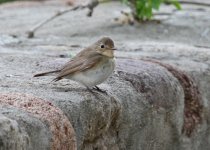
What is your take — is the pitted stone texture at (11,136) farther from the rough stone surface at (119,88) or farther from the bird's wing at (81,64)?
the bird's wing at (81,64)

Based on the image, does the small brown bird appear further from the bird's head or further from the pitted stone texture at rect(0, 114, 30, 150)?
the pitted stone texture at rect(0, 114, 30, 150)

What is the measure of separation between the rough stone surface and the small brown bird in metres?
0.08

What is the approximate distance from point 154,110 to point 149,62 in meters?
0.63

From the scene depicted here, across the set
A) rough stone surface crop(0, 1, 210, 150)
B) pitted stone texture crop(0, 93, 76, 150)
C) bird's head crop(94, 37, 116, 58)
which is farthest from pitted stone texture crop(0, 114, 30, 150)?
bird's head crop(94, 37, 116, 58)

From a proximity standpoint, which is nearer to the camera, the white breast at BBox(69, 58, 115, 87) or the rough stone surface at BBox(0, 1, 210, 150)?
the rough stone surface at BBox(0, 1, 210, 150)

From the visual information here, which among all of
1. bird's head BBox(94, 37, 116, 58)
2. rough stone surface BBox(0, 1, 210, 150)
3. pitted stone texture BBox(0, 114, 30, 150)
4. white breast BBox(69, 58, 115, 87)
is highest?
pitted stone texture BBox(0, 114, 30, 150)

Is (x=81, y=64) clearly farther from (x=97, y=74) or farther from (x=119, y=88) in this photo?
(x=119, y=88)

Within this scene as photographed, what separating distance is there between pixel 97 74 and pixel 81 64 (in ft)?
0.45

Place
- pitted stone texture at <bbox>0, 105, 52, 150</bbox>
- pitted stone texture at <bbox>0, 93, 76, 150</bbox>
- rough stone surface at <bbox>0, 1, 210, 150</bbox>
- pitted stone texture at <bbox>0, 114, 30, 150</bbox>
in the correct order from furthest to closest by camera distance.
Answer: rough stone surface at <bbox>0, 1, 210, 150</bbox>
pitted stone texture at <bbox>0, 93, 76, 150</bbox>
pitted stone texture at <bbox>0, 105, 52, 150</bbox>
pitted stone texture at <bbox>0, 114, 30, 150</bbox>

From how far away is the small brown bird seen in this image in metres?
4.09

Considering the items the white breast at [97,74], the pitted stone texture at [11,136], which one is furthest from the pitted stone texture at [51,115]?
the white breast at [97,74]

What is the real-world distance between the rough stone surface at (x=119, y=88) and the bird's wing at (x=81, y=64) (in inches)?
3.6

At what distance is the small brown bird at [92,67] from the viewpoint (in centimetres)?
409

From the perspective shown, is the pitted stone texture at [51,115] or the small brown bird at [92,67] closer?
the pitted stone texture at [51,115]
